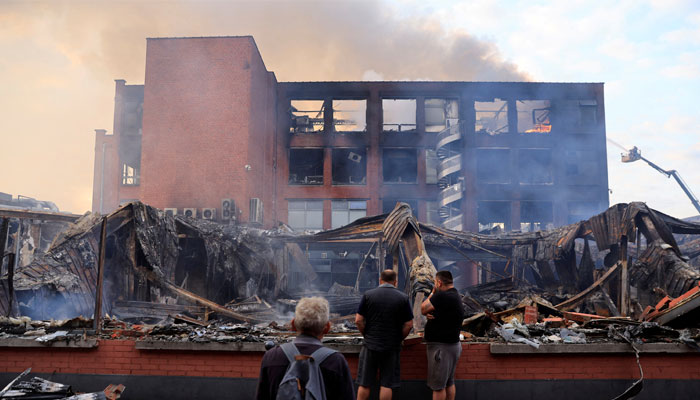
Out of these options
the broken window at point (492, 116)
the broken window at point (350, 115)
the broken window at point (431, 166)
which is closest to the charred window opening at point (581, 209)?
the broken window at point (492, 116)

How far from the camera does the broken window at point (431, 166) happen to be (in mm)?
32531

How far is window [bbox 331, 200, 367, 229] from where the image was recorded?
31.7m

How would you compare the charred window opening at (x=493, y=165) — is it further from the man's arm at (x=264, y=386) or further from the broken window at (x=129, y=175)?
the man's arm at (x=264, y=386)

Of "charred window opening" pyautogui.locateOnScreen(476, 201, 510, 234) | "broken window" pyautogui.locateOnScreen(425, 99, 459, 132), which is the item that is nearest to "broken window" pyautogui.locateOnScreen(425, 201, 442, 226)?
"charred window opening" pyautogui.locateOnScreen(476, 201, 510, 234)

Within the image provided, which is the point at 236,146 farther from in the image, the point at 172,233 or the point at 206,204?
the point at 172,233

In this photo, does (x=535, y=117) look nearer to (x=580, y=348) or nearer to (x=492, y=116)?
(x=492, y=116)

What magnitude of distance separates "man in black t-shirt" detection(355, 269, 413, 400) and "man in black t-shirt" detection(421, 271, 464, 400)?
35 cm

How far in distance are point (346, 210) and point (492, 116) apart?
14.1 m

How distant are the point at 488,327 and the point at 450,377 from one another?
283cm

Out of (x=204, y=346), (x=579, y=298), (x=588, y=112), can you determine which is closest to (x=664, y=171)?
(x=588, y=112)

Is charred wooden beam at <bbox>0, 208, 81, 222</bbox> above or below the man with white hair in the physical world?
above

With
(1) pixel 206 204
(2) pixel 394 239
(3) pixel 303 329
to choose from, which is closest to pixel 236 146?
(1) pixel 206 204

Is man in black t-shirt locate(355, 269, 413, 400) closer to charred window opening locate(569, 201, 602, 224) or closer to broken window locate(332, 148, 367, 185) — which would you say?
broken window locate(332, 148, 367, 185)

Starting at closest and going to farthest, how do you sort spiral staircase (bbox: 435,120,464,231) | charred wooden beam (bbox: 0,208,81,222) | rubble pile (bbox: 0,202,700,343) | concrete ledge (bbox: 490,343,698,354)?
concrete ledge (bbox: 490,343,698,354) → rubble pile (bbox: 0,202,700,343) → charred wooden beam (bbox: 0,208,81,222) → spiral staircase (bbox: 435,120,464,231)
